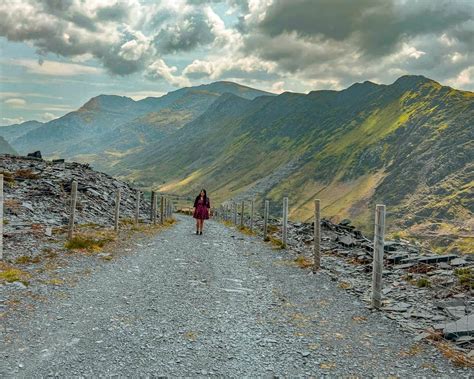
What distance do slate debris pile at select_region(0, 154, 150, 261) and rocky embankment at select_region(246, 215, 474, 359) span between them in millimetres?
12751

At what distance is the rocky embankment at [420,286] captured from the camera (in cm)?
950

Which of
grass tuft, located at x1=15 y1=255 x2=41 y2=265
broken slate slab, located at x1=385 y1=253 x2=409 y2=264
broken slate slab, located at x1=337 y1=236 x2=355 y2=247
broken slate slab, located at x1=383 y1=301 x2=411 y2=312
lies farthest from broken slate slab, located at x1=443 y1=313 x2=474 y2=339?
grass tuft, located at x1=15 y1=255 x2=41 y2=265

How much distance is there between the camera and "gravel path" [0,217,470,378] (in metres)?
7.15

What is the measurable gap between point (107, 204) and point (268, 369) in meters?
30.7

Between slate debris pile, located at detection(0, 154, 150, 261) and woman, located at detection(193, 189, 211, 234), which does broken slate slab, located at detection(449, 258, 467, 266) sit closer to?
slate debris pile, located at detection(0, 154, 150, 261)

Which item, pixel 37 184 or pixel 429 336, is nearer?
pixel 429 336

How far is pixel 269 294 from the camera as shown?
12445 mm

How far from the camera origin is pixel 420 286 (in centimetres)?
1360

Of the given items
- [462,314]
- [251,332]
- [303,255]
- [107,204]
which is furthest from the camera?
[107,204]

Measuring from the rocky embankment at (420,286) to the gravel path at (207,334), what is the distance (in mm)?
724

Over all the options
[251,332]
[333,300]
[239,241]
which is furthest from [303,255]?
[251,332]

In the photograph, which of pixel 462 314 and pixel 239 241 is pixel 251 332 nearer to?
pixel 462 314

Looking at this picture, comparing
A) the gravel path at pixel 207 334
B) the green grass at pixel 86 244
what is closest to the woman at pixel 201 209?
the green grass at pixel 86 244

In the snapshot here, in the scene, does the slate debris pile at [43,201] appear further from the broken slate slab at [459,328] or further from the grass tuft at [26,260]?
the broken slate slab at [459,328]
